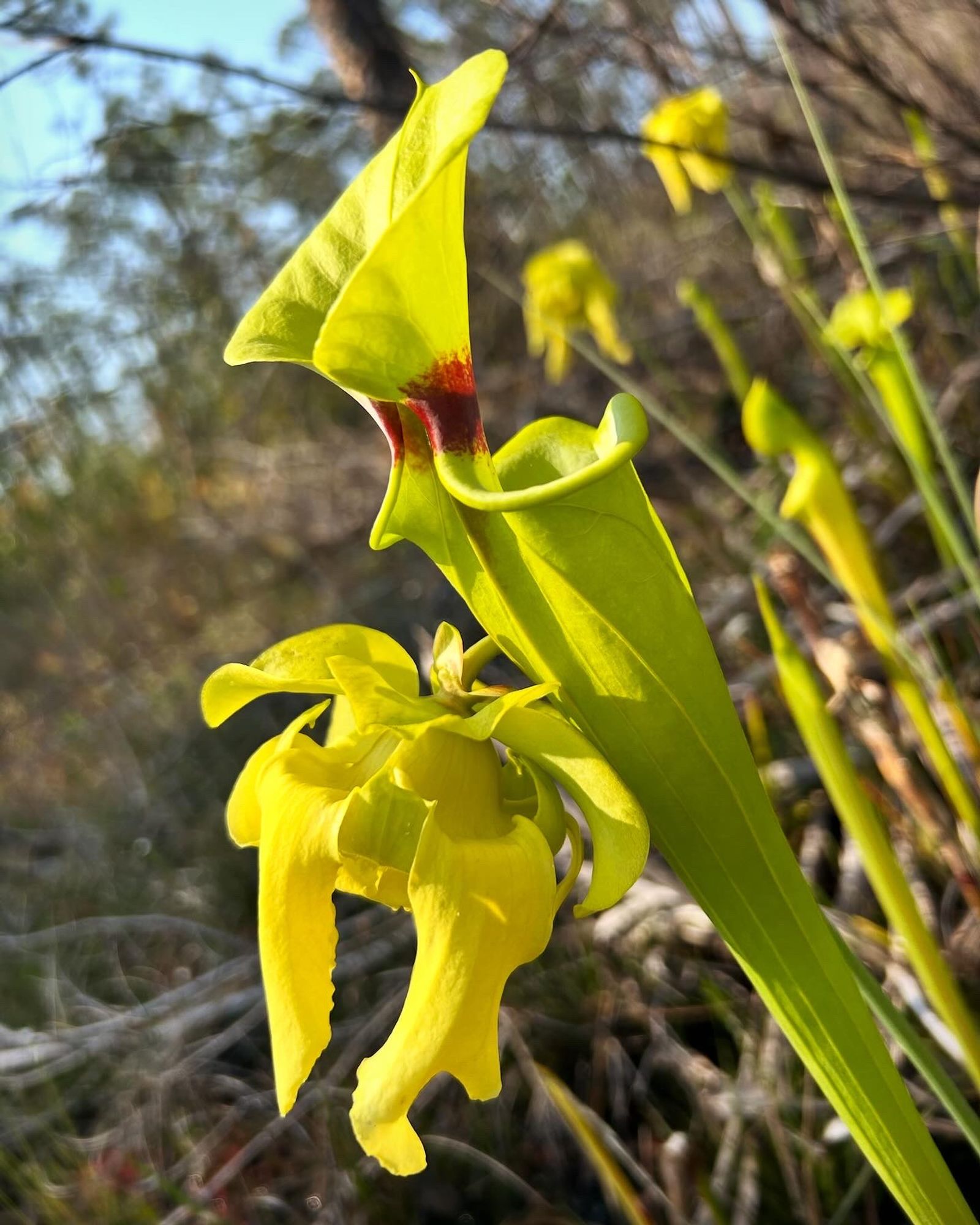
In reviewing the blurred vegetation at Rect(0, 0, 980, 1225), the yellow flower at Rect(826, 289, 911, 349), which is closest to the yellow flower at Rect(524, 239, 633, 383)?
the blurred vegetation at Rect(0, 0, 980, 1225)

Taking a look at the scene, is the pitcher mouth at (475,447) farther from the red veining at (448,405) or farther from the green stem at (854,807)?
the green stem at (854,807)

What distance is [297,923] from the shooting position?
1.69 ft

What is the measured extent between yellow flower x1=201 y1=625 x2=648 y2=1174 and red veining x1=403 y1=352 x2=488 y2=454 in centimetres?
13

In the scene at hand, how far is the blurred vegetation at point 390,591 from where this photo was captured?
1534mm

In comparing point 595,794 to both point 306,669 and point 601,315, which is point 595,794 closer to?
point 306,669

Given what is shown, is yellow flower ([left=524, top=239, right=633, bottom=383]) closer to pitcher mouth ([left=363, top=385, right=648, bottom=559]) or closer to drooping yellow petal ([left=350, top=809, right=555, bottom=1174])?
pitcher mouth ([left=363, top=385, right=648, bottom=559])

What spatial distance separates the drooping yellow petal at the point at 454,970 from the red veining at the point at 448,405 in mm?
196

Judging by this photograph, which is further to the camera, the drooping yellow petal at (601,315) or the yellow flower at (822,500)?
the drooping yellow petal at (601,315)

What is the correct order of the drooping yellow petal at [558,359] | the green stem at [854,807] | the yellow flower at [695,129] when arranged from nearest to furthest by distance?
the green stem at [854,807] < the yellow flower at [695,129] < the drooping yellow petal at [558,359]

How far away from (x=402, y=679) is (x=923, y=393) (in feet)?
2.18

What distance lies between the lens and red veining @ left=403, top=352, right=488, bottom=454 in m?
0.50

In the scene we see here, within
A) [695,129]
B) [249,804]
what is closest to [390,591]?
[695,129]

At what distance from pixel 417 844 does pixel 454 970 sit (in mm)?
66

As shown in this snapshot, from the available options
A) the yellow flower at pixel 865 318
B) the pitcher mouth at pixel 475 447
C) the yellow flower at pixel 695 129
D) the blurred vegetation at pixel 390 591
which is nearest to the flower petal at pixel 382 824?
the pitcher mouth at pixel 475 447
